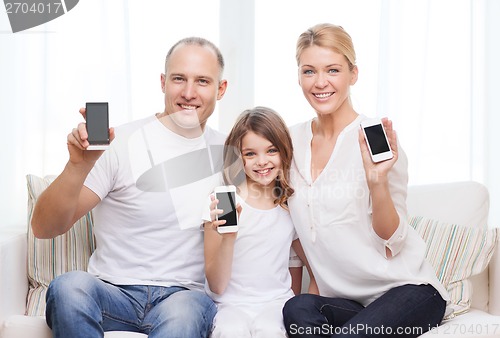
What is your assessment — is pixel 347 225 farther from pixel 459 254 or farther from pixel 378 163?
pixel 459 254

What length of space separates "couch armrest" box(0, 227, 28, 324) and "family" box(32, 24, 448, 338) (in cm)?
17

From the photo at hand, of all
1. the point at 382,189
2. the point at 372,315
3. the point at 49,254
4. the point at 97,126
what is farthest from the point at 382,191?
the point at 49,254

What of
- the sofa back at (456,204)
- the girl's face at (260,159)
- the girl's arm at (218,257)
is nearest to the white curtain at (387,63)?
the sofa back at (456,204)

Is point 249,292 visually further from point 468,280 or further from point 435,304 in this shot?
point 468,280

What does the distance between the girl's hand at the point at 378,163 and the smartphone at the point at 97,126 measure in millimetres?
643

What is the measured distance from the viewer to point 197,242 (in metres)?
1.91

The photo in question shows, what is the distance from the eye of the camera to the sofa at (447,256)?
6.03 feet

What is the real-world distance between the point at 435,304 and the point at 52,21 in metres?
1.82

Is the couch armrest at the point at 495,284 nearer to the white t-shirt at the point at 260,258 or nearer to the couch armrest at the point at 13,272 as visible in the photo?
the white t-shirt at the point at 260,258

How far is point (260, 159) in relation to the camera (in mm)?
1914

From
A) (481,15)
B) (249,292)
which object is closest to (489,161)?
(481,15)

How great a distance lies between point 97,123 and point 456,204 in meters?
1.18

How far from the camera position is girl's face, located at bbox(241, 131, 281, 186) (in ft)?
6.26

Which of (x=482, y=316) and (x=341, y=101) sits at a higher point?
(x=341, y=101)
